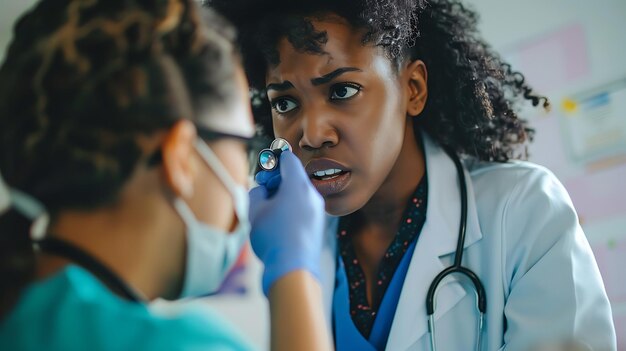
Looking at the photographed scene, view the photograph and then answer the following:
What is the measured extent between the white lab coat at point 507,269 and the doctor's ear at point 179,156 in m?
0.61

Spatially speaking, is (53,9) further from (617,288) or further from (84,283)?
(617,288)

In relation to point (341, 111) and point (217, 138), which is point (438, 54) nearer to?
point (341, 111)

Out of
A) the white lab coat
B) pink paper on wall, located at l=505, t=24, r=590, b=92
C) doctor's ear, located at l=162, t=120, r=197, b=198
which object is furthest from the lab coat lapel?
pink paper on wall, located at l=505, t=24, r=590, b=92

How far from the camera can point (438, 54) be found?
1.34m

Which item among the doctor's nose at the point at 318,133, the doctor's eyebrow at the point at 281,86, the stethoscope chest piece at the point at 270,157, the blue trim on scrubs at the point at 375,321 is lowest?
the blue trim on scrubs at the point at 375,321

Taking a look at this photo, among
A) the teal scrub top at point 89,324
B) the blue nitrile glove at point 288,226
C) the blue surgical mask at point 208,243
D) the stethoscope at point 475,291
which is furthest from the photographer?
the stethoscope at point 475,291

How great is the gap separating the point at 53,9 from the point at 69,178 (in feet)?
0.65

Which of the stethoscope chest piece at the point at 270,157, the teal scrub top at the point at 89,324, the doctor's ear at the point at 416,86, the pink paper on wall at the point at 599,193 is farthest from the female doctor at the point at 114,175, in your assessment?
the pink paper on wall at the point at 599,193

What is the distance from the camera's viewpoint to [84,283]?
58 centimetres

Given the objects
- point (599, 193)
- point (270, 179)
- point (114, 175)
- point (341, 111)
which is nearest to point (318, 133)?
point (341, 111)

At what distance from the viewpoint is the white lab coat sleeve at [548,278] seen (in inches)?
38.7

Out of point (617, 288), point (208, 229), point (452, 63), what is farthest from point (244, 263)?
point (617, 288)

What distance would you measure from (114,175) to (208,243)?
0.14 meters

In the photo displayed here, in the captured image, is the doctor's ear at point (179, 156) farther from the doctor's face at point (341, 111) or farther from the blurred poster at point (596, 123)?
the blurred poster at point (596, 123)
